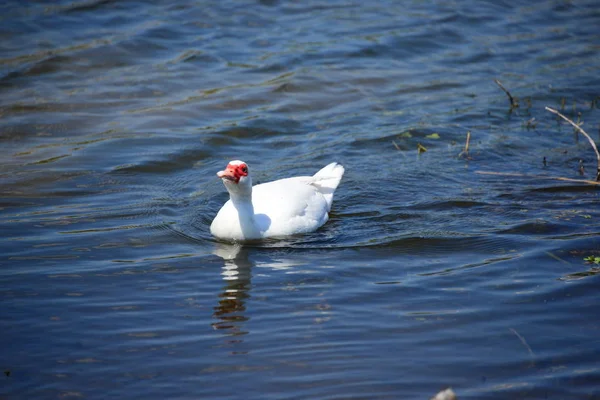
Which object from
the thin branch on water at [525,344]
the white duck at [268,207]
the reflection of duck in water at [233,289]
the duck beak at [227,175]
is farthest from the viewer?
the white duck at [268,207]

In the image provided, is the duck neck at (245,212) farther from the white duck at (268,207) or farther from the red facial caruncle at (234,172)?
the red facial caruncle at (234,172)

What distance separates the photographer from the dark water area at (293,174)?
4770 mm

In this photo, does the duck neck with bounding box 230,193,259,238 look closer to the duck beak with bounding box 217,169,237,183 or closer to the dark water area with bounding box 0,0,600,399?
the dark water area with bounding box 0,0,600,399

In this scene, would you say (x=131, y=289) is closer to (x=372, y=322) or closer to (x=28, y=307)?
(x=28, y=307)

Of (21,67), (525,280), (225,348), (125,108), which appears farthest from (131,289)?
(21,67)

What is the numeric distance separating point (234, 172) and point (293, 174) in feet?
7.54

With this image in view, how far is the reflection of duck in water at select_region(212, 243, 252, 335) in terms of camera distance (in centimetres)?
532

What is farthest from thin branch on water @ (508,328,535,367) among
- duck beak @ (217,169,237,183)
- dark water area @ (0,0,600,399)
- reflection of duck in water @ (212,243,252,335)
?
duck beak @ (217,169,237,183)

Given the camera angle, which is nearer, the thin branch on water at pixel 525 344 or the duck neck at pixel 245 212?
the thin branch on water at pixel 525 344

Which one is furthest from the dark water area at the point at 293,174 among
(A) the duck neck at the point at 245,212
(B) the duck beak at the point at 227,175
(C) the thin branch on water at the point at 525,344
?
(B) the duck beak at the point at 227,175

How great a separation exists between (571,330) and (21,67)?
1022 centimetres

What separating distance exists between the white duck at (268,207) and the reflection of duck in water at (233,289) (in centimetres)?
24

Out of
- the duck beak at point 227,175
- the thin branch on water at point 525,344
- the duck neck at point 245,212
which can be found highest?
the duck beak at point 227,175

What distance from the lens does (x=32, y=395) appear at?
4426 millimetres
